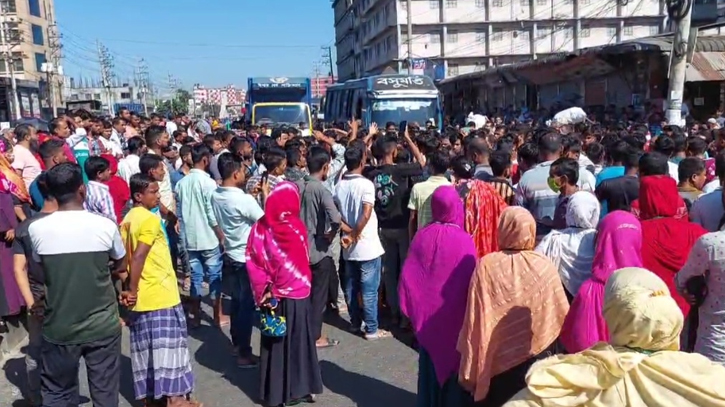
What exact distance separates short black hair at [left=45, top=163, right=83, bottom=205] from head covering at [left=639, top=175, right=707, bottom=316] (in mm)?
3235

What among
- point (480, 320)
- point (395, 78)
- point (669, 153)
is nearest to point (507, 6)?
point (395, 78)

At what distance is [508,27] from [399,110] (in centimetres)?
4655

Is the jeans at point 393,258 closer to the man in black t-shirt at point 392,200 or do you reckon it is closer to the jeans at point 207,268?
the man in black t-shirt at point 392,200

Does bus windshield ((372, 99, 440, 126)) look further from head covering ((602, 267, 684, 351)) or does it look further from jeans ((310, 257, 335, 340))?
head covering ((602, 267, 684, 351))

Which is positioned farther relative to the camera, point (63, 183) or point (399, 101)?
point (399, 101)

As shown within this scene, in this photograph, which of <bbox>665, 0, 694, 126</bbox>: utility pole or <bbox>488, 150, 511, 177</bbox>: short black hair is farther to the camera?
<bbox>665, 0, 694, 126</bbox>: utility pole

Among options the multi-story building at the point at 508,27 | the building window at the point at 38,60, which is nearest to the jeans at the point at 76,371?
the multi-story building at the point at 508,27

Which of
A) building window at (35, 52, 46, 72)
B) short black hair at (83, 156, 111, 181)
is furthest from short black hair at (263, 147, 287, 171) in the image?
building window at (35, 52, 46, 72)

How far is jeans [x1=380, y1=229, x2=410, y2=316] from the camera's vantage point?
6.11 metres

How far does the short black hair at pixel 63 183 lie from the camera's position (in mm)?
3504

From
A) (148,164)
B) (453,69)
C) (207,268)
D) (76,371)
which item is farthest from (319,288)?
(453,69)

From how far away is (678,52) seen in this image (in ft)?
38.7

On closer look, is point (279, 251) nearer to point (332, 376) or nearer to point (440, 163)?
point (332, 376)

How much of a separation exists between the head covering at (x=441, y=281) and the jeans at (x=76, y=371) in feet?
5.73
